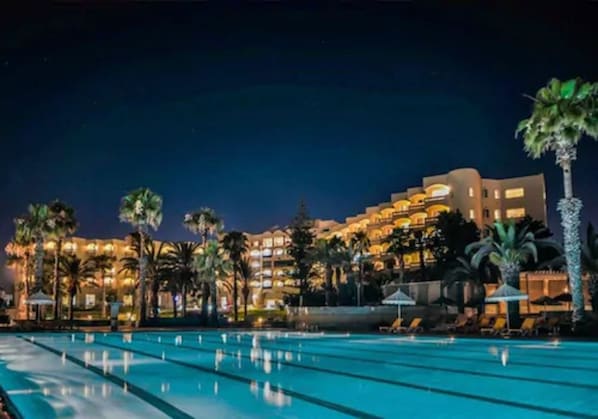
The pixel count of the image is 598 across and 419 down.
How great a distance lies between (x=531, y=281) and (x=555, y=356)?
3646cm

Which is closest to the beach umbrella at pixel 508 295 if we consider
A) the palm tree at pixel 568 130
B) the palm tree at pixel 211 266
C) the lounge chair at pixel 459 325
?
the palm tree at pixel 568 130

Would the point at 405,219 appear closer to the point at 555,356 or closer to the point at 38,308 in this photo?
the point at 38,308

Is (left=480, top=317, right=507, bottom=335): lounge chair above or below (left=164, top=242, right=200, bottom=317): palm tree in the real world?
below

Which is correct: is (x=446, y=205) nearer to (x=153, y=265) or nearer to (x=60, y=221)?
(x=153, y=265)

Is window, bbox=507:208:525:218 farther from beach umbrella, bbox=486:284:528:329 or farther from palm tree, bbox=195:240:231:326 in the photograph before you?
beach umbrella, bbox=486:284:528:329

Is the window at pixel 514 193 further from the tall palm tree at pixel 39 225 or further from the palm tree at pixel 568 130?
the tall palm tree at pixel 39 225

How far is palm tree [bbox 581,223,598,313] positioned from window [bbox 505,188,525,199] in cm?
4473

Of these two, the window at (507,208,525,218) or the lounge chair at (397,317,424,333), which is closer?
the lounge chair at (397,317,424,333)

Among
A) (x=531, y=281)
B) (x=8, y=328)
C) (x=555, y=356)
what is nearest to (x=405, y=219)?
(x=531, y=281)

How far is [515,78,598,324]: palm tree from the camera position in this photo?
26.6 metres

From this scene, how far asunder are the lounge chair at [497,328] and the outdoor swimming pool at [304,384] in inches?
368

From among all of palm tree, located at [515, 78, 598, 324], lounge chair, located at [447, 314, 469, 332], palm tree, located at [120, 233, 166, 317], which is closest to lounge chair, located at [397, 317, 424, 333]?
lounge chair, located at [447, 314, 469, 332]

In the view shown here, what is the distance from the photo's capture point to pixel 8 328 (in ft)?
131

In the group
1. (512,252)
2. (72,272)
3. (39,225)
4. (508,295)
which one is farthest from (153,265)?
(508,295)
